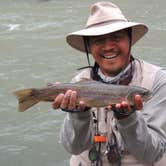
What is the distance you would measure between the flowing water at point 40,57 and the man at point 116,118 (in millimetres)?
3363

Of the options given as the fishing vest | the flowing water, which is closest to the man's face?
the fishing vest

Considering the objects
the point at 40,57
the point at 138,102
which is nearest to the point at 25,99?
the point at 138,102

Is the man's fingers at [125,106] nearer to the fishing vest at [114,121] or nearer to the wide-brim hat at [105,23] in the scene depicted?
the fishing vest at [114,121]

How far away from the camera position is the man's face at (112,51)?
3.19 meters

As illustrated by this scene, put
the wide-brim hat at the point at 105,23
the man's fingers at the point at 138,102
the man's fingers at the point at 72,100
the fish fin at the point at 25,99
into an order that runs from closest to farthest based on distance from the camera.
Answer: the man's fingers at the point at 138,102 < the man's fingers at the point at 72,100 < the fish fin at the point at 25,99 < the wide-brim hat at the point at 105,23

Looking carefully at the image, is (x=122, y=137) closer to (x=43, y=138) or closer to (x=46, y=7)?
(x=43, y=138)

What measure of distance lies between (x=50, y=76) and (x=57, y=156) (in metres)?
3.63

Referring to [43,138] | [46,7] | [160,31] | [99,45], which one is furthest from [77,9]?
[99,45]

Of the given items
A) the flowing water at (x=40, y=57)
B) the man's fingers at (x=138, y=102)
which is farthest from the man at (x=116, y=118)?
the flowing water at (x=40, y=57)

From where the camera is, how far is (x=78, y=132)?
10.4ft

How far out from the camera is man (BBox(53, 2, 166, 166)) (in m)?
3.09

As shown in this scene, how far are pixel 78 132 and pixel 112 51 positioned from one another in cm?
51

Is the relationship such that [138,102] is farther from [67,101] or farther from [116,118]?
[67,101]

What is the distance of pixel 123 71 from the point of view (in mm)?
3240
